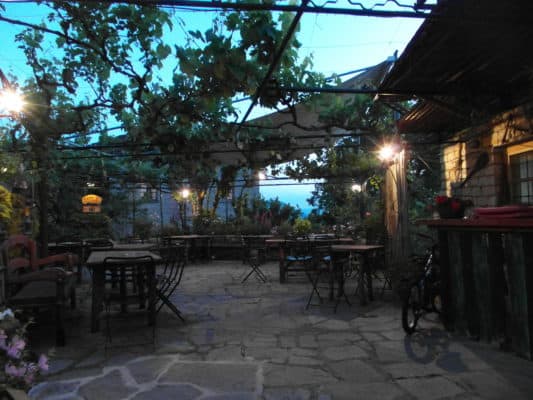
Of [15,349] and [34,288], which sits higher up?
[15,349]

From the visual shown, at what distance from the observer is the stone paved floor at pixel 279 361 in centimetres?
269

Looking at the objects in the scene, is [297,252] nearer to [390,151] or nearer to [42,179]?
[390,151]

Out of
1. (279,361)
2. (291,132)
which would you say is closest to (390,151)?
(291,132)

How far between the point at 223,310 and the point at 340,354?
6.92 feet

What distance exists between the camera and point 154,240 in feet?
40.3

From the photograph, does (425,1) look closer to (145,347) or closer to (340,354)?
(340,354)

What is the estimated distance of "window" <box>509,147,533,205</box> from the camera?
4309 mm

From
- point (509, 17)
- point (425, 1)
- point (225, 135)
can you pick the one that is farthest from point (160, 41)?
point (509, 17)

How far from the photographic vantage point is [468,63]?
367cm

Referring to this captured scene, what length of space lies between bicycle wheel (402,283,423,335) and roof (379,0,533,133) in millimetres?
2064

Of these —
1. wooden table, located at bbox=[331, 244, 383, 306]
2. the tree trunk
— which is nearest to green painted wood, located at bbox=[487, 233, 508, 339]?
wooden table, located at bbox=[331, 244, 383, 306]

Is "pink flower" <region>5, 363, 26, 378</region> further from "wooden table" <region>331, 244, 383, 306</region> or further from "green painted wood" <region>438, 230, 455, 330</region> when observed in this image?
"wooden table" <region>331, 244, 383, 306</region>

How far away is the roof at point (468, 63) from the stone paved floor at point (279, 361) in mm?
2433

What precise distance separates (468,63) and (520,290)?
2.05m
